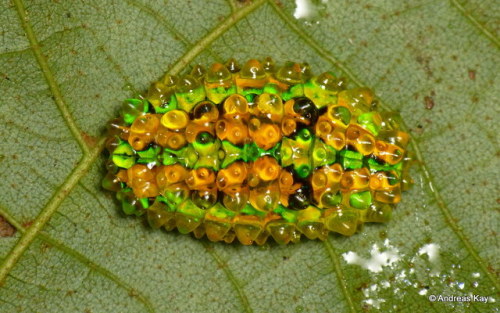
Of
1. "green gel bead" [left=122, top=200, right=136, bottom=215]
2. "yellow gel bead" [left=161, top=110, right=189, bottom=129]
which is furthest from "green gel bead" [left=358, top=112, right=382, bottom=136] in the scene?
→ "green gel bead" [left=122, top=200, right=136, bottom=215]

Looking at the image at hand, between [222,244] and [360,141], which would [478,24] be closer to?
[360,141]

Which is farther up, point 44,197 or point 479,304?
point 479,304

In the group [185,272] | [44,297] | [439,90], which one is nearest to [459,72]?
[439,90]

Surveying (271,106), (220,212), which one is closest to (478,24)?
(271,106)

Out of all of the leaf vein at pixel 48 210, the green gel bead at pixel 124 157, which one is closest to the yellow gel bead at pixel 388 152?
the green gel bead at pixel 124 157

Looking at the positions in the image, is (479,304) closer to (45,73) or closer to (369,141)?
(369,141)
